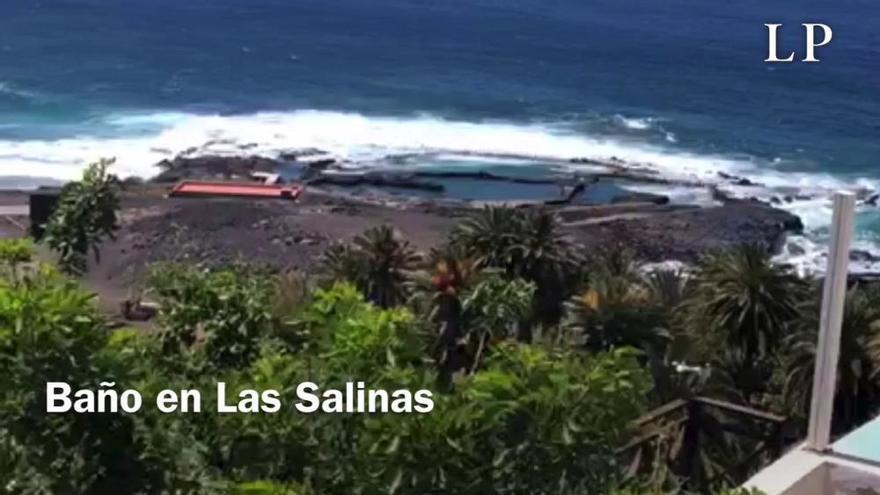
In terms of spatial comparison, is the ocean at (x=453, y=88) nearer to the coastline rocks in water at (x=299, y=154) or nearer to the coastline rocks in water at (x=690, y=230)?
the coastline rocks in water at (x=299, y=154)

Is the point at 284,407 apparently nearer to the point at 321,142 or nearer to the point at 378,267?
the point at 378,267

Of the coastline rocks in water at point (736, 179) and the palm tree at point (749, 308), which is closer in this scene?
the palm tree at point (749, 308)

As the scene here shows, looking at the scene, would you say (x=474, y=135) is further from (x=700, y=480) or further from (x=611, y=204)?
(x=700, y=480)

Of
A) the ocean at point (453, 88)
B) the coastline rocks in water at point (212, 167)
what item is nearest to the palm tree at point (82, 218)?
the ocean at point (453, 88)

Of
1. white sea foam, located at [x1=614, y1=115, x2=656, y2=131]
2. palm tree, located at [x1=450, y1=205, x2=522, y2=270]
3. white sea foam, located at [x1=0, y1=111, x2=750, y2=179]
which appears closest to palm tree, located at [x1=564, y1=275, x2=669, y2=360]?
palm tree, located at [x1=450, y1=205, x2=522, y2=270]

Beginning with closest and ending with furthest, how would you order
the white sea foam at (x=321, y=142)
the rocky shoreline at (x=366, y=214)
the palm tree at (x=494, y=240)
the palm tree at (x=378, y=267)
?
the palm tree at (x=378, y=267), the palm tree at (x=494, y=240), the rocky shoreline at (x=366, y=214), the white sea foam at (x=321, y=142)

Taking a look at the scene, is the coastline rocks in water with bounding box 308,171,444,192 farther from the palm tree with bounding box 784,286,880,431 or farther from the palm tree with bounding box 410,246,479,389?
the palm tree with bounding box 784,286,880,431
